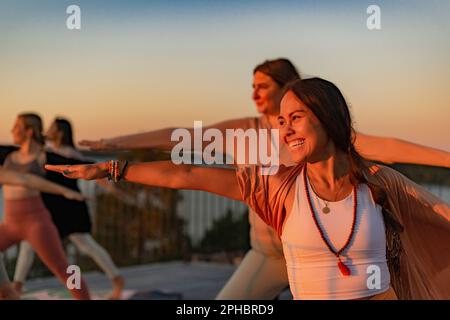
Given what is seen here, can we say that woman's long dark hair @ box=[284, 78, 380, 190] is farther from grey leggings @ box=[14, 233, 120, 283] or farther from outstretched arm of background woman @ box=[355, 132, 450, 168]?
grey leggings @ box=[14, 233, 120, 283]

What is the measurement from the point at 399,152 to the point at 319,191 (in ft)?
3.91

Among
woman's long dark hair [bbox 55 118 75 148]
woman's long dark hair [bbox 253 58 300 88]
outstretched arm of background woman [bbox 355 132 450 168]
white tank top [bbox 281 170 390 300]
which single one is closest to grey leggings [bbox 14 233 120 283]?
woman's long dark hair [bbox 55 118 75 148]

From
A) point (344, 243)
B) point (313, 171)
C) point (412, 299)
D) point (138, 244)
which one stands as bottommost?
point (138, 244)

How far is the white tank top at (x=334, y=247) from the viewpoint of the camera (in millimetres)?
2693

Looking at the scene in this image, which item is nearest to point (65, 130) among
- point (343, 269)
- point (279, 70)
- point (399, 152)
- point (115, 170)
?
point (279, 70)

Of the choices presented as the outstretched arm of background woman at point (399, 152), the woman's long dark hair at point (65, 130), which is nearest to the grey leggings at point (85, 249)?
the woman's long dark hair at point (65, 130)

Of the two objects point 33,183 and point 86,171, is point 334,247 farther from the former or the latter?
point 33,183

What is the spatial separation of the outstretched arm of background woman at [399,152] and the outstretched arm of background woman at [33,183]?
229 centimetres

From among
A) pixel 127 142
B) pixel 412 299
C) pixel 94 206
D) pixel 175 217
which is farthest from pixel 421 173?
pixel 412 299

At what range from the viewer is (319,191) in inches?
108

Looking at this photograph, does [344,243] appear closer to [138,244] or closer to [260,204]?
[260,204]

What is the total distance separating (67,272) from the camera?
556 cm

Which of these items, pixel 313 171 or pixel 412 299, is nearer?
pixel 313 171

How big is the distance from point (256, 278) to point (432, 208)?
1582 millimetres
